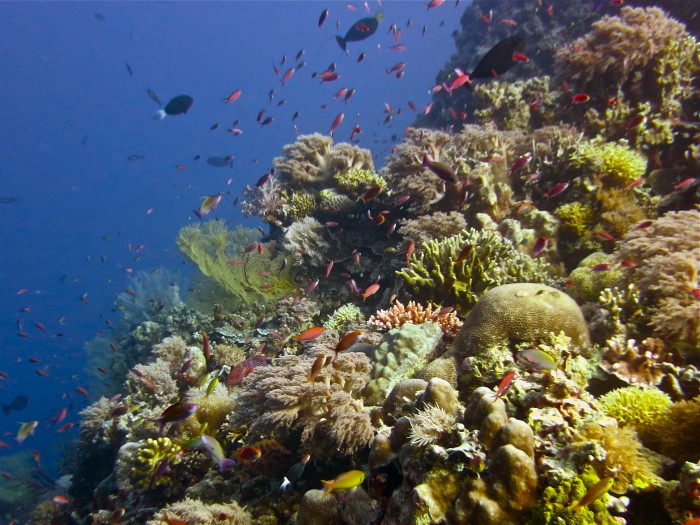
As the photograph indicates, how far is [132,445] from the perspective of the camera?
206 inches

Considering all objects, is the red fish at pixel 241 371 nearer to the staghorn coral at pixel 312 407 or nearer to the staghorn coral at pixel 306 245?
the staghorn coral at pixel 312 407

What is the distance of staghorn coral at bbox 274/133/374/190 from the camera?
9.17 m

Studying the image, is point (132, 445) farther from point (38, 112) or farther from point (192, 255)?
point (38, 112)

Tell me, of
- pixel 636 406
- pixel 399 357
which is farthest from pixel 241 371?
pixel 636 406

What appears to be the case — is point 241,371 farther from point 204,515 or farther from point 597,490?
point 597,490

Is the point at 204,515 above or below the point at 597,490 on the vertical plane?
below

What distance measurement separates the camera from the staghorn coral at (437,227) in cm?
638

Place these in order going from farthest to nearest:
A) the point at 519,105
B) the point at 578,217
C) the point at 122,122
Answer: the point at 122,122 → the point at 519,105 → the point at 578,217

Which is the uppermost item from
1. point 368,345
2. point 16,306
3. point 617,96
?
point 16,306

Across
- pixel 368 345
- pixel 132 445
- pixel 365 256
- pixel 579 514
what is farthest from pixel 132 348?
pixel 579 514

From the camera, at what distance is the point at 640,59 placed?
25.0ft

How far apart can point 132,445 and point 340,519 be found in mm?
3946

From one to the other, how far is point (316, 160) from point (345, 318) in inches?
188

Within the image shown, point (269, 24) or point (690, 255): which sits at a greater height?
point (269, 24)
